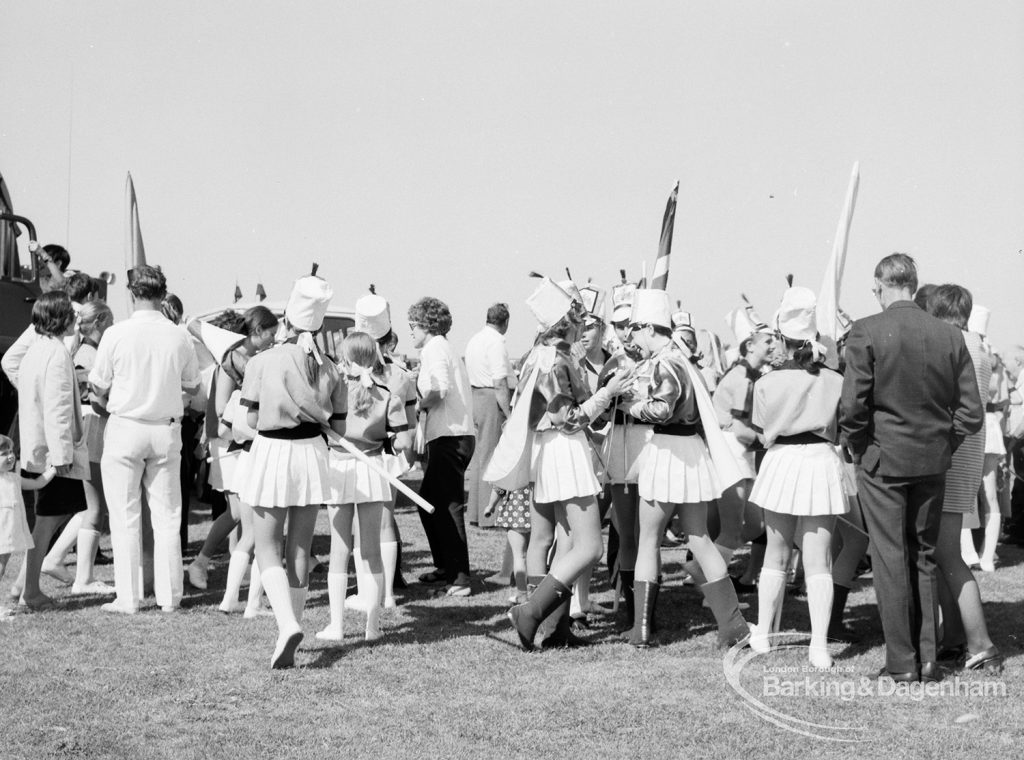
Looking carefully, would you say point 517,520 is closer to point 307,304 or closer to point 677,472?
point 677,472

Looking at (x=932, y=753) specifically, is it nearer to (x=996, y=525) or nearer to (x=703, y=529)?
(x=703, y=529)

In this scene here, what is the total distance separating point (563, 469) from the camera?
18.8 ft

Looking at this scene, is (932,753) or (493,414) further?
(493,414)

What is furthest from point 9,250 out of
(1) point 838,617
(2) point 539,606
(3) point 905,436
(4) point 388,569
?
(3) point 905,436

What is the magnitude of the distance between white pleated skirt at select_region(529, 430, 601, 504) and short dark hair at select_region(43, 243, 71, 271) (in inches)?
258

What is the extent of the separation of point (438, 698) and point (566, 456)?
146cm

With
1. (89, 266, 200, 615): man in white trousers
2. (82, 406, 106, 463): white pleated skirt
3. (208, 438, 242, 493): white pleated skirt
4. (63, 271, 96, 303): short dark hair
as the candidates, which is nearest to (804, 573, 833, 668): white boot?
(208, 438, 242, 493): white pleated skirt

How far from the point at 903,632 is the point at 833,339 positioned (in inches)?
63.4

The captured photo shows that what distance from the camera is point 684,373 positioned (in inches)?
229

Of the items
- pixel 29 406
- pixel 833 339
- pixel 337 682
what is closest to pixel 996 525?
pixel 833 339

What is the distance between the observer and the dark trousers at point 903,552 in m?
5.09

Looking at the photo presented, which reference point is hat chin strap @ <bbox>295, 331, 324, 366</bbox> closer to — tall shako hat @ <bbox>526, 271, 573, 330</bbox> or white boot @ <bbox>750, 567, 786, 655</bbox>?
tall shako hat @ <bbox>526, 271, 573, 330</bbox>

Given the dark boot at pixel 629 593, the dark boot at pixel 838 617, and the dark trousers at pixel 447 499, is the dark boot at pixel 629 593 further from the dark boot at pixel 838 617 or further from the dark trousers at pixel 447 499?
the dark trousers at pixel 447 499

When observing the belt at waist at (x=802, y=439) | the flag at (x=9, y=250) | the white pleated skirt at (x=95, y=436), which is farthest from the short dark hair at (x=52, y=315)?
the belt at waist at (x=802, y=439)
